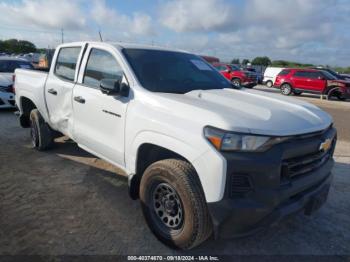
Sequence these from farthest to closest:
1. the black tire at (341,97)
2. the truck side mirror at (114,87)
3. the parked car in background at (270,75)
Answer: the parked car in background at (270,75) → the black tire at (341,97) → the truck side mirror at (114,87)

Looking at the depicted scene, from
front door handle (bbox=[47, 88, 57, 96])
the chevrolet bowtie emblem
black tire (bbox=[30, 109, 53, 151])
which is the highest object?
front door handle (bbox=[47, 88, 57, 96])

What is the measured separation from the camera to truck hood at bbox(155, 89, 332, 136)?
7.95ft

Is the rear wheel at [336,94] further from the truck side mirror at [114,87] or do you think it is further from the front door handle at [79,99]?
the truck side mirror at [114,87]

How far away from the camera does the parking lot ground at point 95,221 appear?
2947mm

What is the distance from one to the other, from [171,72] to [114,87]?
0.83 m

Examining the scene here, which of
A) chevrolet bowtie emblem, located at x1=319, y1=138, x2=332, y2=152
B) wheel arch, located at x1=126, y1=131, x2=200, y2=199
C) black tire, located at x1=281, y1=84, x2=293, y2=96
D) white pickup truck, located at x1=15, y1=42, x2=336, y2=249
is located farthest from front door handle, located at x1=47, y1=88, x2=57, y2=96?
black tire, located at x1=281, y1=84, x2=293, y2=96

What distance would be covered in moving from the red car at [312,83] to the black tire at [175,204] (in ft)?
58.4

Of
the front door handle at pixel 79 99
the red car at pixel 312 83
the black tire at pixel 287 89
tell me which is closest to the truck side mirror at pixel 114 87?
the front door handle at pixel 79 99

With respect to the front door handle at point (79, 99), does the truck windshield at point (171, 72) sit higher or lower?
higher

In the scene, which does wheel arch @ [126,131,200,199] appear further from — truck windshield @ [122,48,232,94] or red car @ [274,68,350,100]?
red car @ [274,68,350,100]

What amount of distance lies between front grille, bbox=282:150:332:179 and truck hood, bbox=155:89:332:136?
0.23 m

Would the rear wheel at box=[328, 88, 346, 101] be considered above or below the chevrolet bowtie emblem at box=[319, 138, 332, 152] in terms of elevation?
below

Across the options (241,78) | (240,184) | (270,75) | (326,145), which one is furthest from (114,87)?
(270,75)

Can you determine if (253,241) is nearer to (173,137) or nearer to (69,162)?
(173,137)
